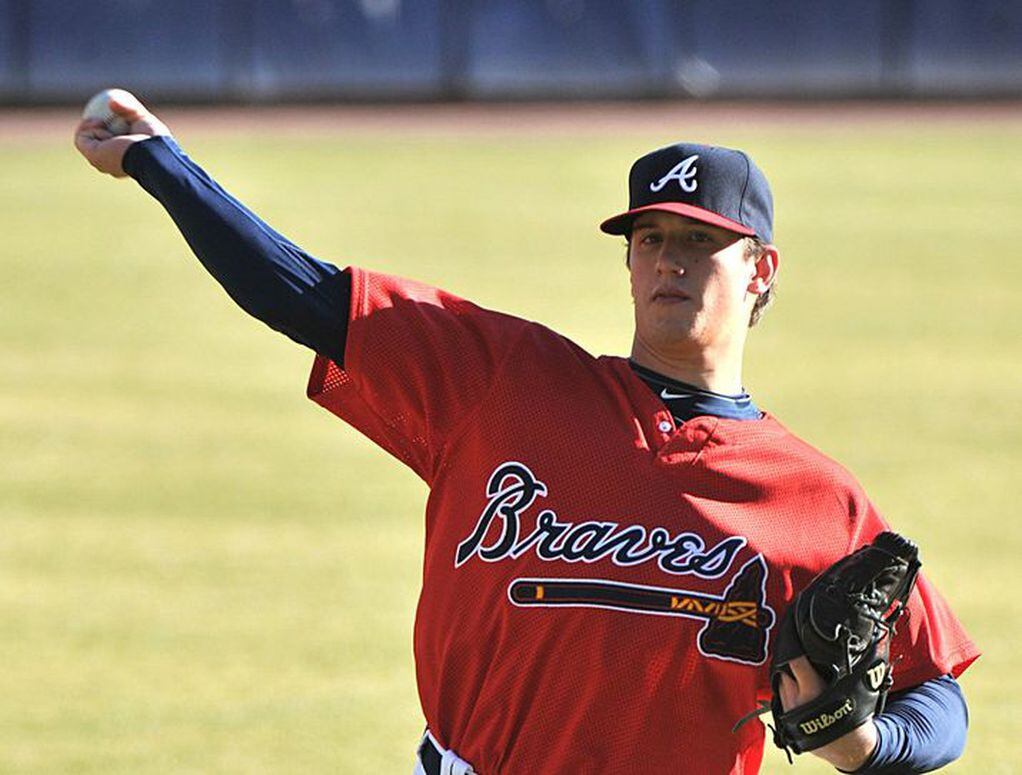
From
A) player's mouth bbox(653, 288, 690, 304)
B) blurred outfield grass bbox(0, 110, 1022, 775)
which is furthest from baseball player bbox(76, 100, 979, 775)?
blurred outfield grass bbox(0, 110, 1022, 775)

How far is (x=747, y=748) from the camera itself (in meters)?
3.70

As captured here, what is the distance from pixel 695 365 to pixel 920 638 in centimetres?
67

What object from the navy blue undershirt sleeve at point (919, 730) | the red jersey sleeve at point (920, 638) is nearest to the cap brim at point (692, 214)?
the red jersey sleeve at point (920, 638)

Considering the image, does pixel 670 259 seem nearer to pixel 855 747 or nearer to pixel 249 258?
pixel 249 258

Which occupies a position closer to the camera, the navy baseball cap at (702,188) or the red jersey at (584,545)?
the red jersey at (584,545)

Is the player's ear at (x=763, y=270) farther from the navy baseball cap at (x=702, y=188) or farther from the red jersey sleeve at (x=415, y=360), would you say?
the red jersey sleeve at (x=415, y=360)

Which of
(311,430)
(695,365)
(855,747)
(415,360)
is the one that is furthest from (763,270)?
(311,430)

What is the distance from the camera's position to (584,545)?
3611 millimetres

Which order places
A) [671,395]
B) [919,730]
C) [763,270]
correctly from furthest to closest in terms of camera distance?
[763,270], [671,395], [919,730]

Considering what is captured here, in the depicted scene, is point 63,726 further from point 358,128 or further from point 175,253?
point 358,128

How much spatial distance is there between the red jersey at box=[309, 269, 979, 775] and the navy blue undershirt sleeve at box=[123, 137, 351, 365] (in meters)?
0.05

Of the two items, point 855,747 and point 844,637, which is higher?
point 844,637

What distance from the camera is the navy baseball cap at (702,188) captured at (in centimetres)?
379

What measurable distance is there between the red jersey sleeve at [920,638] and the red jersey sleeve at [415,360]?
0.76 metres
